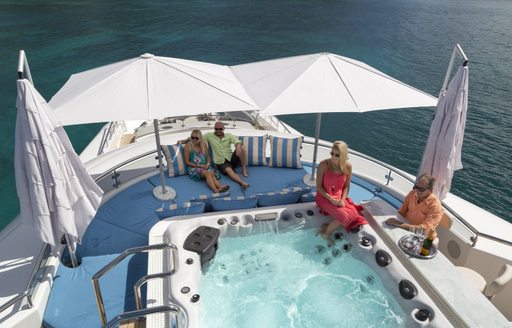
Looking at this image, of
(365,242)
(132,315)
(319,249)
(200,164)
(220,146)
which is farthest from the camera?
(220,146)

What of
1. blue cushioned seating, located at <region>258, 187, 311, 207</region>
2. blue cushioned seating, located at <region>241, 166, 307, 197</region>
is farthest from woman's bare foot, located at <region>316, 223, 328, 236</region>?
blue cushioned seating, located at <region>241, 166, 307, 197</region>

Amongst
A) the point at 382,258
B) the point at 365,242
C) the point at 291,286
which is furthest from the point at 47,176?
the point at 382,258

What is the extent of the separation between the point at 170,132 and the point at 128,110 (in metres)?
4.93

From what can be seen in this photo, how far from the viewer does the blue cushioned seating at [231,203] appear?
5707 mm

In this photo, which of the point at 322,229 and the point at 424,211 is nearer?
the point at 424,211

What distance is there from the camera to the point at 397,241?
5.03 meters

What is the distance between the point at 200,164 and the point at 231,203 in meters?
1.22

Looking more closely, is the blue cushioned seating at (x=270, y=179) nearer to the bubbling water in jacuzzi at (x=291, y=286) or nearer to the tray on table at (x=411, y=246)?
the bubbling water in jacuzzi at (x=291, y=286)

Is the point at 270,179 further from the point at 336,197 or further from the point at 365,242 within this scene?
the point at 365,242

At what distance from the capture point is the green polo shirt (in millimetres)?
6746

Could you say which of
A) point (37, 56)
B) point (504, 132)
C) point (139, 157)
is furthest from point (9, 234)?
point (37, 56)

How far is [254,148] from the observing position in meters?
7.14

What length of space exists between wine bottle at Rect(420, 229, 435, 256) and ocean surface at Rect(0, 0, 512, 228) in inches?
325

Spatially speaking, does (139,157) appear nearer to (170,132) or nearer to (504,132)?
(170,132)
